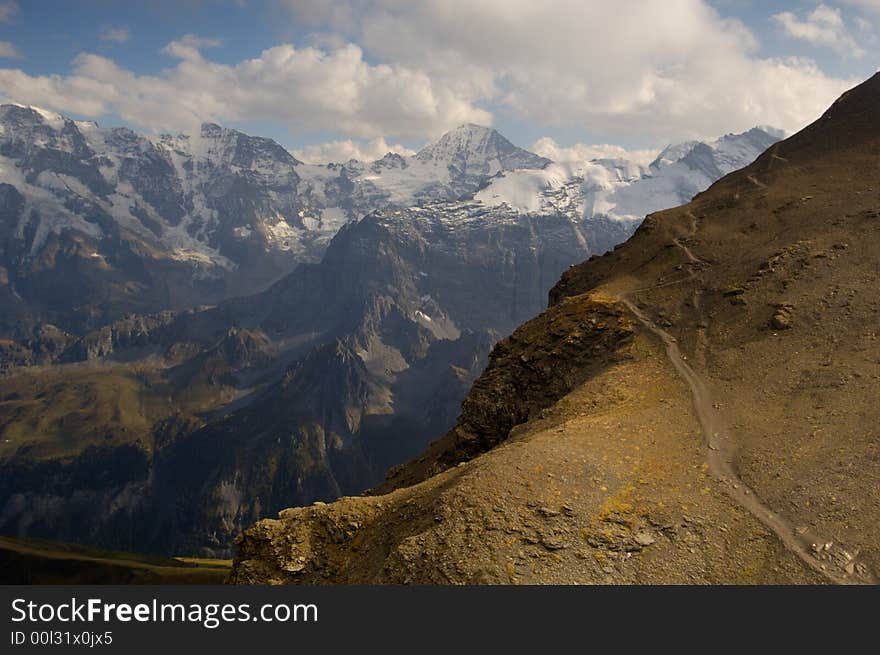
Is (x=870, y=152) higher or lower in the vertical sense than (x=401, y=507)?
higher

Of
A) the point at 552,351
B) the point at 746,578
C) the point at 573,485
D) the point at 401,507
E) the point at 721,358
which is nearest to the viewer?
the point at 746,578

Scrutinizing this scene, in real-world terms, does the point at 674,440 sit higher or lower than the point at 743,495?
higher

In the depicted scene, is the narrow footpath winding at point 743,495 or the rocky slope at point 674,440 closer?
the narrow footpath winding at point 743,495

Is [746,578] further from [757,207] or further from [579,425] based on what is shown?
[757,207]

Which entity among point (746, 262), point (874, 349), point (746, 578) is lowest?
point (746, 578)

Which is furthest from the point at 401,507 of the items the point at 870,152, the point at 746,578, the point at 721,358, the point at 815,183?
the point at 870,152

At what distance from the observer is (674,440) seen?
37031mm

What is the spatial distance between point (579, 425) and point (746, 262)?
3160cm

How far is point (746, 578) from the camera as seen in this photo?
84.3 ft

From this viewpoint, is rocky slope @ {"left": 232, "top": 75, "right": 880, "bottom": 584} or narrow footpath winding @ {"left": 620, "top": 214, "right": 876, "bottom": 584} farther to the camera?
rocky slope @ {"left": 232, "top": 75, "right": 880, "bottom": 584}

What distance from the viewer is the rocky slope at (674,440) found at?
27188 millimetres

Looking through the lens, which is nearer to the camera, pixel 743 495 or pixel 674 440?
pixel 743 495

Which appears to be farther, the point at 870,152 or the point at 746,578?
the point at 870,152

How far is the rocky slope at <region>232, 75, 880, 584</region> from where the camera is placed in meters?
27.2
